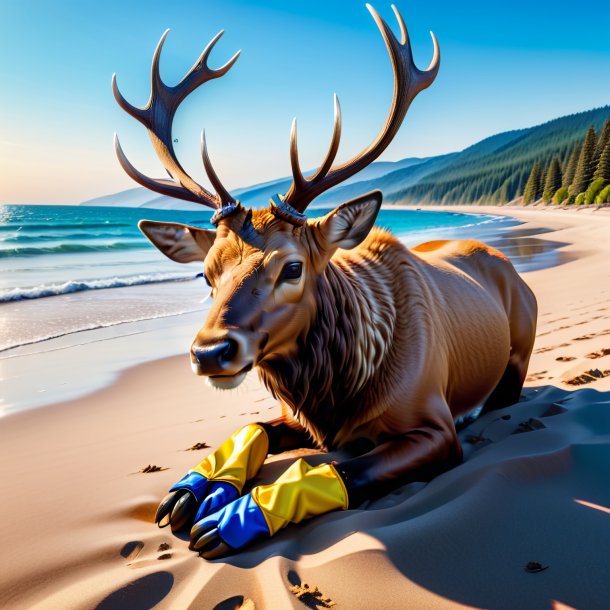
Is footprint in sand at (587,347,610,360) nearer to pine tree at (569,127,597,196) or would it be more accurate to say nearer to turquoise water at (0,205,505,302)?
turquoise water at (0,205,505,302)

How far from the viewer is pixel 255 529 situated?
231 centimetres

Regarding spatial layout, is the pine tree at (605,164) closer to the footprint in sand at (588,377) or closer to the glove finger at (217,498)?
the footprint in sand at (588,377)

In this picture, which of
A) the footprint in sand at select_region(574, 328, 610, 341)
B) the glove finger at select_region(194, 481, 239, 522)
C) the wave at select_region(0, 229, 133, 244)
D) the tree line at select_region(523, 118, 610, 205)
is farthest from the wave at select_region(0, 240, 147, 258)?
the tree line at select_region(523, 118, 610, 205)

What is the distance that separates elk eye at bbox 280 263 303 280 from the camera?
2793mm

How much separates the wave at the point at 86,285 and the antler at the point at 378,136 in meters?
11.6

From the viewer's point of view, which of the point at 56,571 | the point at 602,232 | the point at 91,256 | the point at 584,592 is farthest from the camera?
the point at 91,256

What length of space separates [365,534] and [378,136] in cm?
236

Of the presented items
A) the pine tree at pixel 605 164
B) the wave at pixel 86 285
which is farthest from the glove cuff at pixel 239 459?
the pine tree at pixel 605 164

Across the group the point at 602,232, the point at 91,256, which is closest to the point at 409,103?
the point at 602,232

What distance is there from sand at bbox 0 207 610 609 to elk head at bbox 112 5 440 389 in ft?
2.67

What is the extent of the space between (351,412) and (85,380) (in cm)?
416

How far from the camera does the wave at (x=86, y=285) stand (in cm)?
1315

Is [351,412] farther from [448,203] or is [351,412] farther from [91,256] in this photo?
[448,203]

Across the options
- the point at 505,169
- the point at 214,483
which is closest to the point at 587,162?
the point at 214,483
